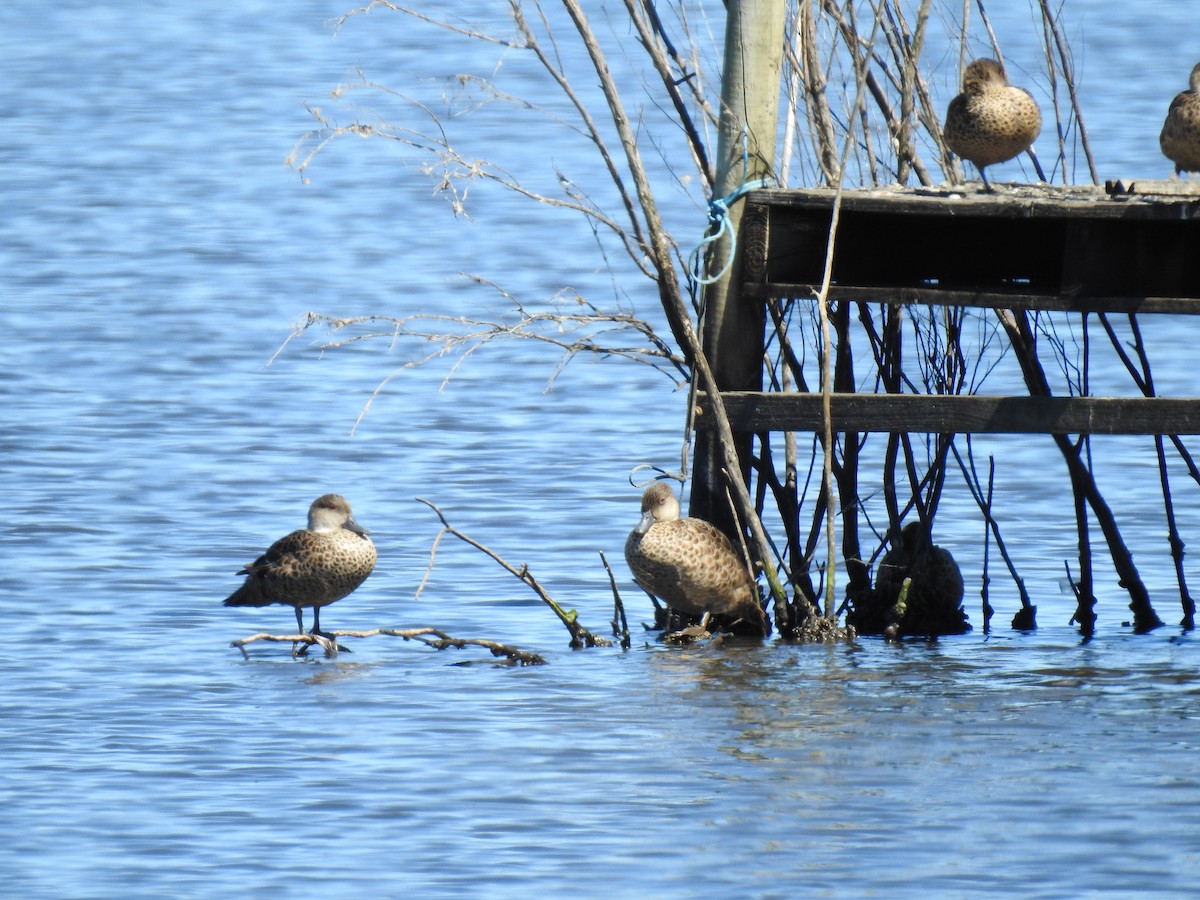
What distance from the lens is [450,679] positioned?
9180mm

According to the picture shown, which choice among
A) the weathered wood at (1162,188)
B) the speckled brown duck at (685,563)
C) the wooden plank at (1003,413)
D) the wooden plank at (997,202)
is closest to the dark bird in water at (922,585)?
the speckled brown duck at (685,563)

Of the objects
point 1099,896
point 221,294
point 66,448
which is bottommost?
point 1099,896

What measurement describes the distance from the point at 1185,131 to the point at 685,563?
268 centimetres

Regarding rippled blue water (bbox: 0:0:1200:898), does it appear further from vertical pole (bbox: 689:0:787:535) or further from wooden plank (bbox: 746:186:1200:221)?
wooden plank (bbox: 746:186:1200:221)

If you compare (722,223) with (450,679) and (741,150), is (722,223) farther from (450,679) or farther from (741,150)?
(450,679)

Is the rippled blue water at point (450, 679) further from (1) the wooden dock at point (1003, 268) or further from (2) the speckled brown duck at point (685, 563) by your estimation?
(1) the wooden dock at point (1003, 268)

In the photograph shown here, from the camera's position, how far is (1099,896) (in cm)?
636

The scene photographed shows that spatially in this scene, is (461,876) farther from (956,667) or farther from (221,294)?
(221,294)

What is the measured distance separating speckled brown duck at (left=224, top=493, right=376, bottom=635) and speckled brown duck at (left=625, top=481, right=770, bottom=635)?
137 centimetres

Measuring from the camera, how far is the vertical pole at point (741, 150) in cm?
926

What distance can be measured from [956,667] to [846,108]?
2492 millimetres

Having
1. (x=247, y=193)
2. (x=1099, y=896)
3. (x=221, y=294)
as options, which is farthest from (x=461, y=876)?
(x=247, y=193)

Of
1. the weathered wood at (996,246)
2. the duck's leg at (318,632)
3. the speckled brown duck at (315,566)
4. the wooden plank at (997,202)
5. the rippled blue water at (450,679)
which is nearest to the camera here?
the rippled blue water at (450,679)

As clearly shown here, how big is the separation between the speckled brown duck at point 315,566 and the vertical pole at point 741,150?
176 centimetres
